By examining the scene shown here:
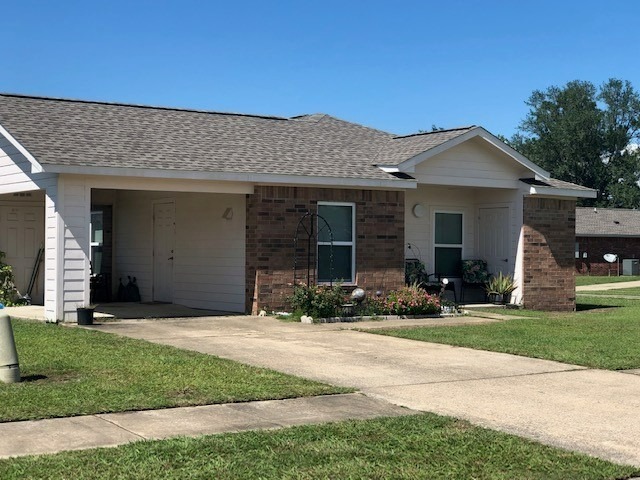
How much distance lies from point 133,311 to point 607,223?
4159 centimetres

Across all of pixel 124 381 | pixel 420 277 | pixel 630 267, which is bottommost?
pixel 124 381

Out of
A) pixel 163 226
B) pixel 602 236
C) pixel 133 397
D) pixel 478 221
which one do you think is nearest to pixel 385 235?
pixel 478 221

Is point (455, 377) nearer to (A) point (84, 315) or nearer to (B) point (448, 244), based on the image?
(A) point (84, 315)

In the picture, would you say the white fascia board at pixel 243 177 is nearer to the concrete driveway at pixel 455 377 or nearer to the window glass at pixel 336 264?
the window glass at pixel 336 264

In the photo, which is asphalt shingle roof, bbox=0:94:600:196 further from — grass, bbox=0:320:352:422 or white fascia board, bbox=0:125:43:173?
grass, bbox=0:320:352:422

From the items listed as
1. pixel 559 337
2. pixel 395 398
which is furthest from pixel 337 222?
pixel 395 398

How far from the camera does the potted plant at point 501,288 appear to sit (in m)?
20.8

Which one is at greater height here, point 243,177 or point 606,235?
point 606,235

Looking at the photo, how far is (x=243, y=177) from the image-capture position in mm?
16859

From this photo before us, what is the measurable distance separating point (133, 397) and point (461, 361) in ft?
15.8

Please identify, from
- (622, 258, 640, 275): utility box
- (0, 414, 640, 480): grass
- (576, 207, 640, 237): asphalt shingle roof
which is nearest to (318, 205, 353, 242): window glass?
(0, 414, 640, 480): grass

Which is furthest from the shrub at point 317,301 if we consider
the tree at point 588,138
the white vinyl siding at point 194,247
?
the tree at point 588,138

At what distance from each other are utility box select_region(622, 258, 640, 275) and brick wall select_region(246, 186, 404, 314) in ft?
122

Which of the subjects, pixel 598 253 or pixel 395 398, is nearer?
pixel 395 398
